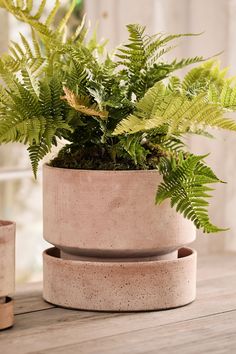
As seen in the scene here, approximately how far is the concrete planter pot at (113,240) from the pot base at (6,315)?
0.37 ft

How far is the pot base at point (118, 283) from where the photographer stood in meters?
1.12

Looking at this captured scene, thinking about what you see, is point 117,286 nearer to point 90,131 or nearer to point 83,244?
point 83,244

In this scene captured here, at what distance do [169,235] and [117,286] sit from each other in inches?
4.0

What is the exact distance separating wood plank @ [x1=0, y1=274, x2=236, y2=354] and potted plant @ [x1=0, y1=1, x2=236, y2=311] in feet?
0.08

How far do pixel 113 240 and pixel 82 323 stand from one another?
12cm

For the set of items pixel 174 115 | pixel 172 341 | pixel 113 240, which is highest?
pixel 174 115

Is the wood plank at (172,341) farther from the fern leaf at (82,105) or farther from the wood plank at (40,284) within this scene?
the fern leaf at (82,105)

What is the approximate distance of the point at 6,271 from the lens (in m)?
1.04

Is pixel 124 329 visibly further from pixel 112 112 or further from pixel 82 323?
pixel 112 112

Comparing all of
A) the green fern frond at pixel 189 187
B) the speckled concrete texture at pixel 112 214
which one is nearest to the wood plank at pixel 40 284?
the speckled concrete texture at pixel 112 214

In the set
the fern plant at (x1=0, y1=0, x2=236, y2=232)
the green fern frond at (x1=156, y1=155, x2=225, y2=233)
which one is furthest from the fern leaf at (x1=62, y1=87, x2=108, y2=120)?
the green fern frond at (x1=156, y1=155, x2=225, y2=233)

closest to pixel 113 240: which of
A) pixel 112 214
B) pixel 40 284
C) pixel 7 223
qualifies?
pixel 112 214

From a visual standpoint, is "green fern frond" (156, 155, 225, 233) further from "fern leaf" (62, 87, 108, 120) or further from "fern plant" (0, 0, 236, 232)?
"fern leaf" (62, 87, 108, 120)

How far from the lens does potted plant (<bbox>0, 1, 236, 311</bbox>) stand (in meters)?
1.08
